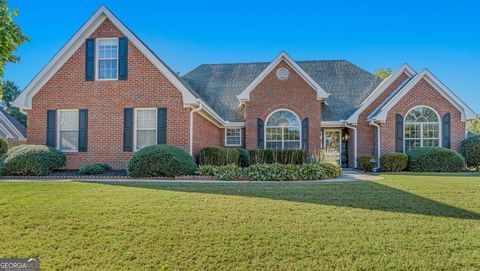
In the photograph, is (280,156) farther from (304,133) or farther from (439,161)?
(439,161)

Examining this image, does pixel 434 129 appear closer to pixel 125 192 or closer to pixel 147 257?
pixel 125 192

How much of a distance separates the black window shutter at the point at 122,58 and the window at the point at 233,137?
23.9 feet

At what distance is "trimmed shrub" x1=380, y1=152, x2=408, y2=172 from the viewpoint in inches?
663

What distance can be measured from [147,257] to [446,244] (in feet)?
14.6

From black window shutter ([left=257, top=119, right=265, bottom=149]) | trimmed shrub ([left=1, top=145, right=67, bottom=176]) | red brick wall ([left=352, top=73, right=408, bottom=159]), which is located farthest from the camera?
black window shutter ([left=257, top=119, right=265, bottom=149])

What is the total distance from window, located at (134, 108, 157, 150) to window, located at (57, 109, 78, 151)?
292 centimetres

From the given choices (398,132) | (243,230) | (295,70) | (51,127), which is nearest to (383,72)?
(398,132)

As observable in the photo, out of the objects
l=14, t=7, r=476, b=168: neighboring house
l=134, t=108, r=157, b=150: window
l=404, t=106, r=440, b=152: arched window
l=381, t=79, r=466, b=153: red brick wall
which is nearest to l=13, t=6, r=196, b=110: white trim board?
l=14, t=7, r=476, b=168: neighboring house

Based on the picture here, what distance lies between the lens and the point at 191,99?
15.0m

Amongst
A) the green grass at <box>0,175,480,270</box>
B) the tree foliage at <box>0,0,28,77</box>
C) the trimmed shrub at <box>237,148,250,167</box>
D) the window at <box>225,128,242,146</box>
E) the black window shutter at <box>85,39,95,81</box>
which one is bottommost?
the green grass at <box>0,175,480,270</box>

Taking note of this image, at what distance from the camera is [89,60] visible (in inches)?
618

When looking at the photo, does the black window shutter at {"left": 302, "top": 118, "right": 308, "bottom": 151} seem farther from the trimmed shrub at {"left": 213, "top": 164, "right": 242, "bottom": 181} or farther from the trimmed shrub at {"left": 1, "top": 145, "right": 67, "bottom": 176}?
the trimmed shrub at {"left": 1, "top": 145, "right": 67, "bottom": 176}

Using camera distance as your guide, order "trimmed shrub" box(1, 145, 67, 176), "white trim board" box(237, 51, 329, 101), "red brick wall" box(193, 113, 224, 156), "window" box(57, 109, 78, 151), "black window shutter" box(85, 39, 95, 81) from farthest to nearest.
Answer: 1. "white trim board" box(237, 51, 329, 101)
2. "red brick wall" box(193, 113, 224, 156)
3. "window" box(57, 109, 78, 151)
4. "black window shutter" box(85, 39, 95, 81)
5. "trimmed shrub" box(1, 145, 67, 176)

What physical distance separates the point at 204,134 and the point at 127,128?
3815 millimetres
